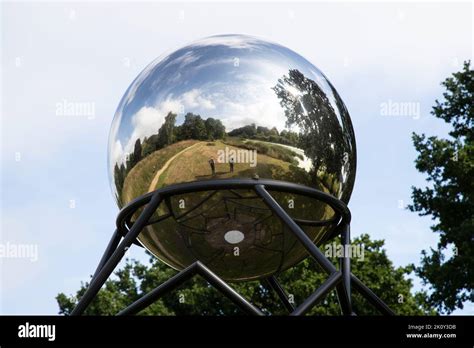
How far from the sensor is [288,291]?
3656cm

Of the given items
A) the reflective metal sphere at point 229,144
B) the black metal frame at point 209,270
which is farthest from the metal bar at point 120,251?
the reflective metal sphere at point 229,144

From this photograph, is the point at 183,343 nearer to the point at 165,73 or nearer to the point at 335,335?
the point at 335,335

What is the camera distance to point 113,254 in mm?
10742

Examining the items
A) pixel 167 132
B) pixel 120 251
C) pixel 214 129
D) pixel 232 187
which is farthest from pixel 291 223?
pixel 120 251

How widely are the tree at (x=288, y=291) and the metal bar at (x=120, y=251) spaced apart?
80.9 feet

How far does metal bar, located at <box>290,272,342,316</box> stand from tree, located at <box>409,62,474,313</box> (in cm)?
2089

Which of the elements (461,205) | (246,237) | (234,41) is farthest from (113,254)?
(461,205)

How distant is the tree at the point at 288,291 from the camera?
3550 cm

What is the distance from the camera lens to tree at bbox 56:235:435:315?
35500 mm

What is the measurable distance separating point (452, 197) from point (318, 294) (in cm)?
2288

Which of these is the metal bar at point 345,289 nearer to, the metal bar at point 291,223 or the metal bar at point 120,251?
the metal bar at point 291,223

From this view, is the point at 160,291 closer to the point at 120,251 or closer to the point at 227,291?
the point at 120,251

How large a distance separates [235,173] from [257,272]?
7.35ft

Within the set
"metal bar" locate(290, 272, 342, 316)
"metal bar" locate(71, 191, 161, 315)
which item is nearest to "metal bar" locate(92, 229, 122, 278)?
"metal bar" locate(71, 191, 161, 315)
